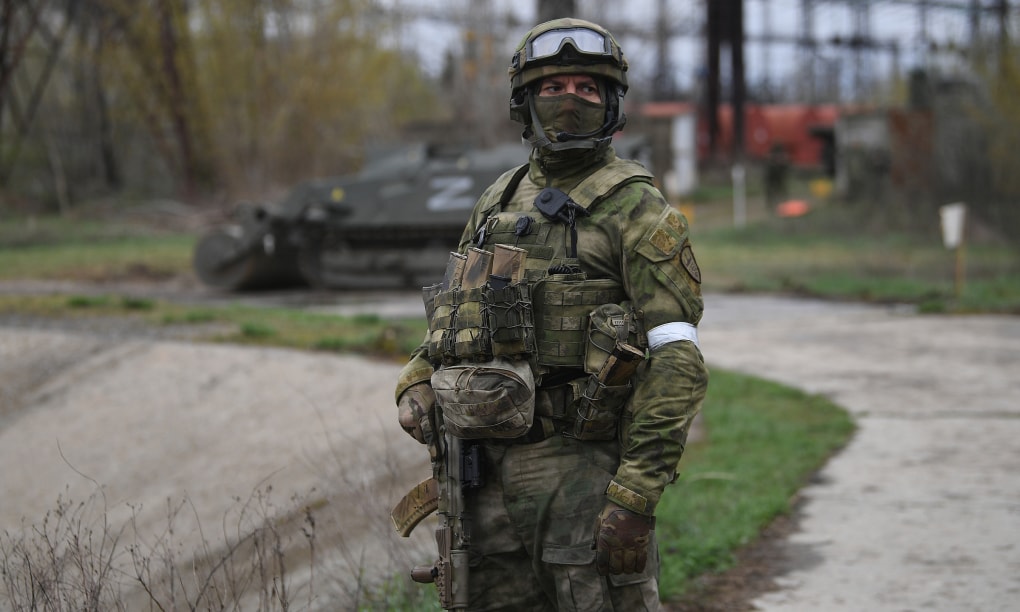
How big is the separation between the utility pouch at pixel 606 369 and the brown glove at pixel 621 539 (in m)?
0.24

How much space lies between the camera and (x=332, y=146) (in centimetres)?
2595

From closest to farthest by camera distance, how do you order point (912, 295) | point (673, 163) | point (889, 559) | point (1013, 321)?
point (889, 559)
point (1013, 321)
point (912, 295)
point (673, 163)

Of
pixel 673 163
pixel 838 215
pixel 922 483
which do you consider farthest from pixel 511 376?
pixel 673 163

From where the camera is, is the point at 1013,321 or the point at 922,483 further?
the point at 1013,321

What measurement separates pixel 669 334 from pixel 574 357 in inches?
10.1

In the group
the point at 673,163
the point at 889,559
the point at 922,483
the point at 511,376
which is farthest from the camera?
the point at 673,163

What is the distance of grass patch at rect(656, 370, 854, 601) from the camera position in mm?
5527

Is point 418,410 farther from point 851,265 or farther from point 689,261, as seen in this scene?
point 851,265

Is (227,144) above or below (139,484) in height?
above

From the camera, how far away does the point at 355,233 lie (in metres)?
15.7

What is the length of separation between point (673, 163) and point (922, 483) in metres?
25.3

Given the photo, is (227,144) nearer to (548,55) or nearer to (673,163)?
(673,163)

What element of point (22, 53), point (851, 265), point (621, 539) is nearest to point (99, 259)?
point (22, 53)

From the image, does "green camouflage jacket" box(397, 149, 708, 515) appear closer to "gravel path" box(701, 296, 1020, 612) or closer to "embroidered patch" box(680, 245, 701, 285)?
"embroidered patch" box(680, 245, 701, 285)
